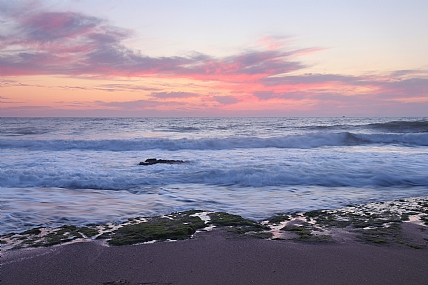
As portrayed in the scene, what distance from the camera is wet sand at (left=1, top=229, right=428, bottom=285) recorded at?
308 centimetres

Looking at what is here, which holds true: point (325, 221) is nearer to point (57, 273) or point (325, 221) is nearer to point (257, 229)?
point (257, 229)

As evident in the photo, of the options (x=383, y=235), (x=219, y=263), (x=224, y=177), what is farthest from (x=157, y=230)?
(x=224, y=177)

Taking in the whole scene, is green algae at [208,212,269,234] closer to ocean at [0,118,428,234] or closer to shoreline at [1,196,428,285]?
shoreline at [1,196,428,285]

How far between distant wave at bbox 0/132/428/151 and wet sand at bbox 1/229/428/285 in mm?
15192

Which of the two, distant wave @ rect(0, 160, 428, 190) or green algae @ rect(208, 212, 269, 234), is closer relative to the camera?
green algae @ rect(208, 212, 269, 234)

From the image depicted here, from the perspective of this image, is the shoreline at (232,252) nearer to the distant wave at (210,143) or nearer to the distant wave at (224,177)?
the distant wave at (224,177)

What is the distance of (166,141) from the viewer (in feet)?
68.7

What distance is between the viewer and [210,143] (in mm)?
20781

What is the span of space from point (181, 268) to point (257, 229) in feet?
5.03

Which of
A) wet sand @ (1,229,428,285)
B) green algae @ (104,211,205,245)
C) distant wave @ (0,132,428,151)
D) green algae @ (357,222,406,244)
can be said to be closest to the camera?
wet sand @ (1,229,428,285)

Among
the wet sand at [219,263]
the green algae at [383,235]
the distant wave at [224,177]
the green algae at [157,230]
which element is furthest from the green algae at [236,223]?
the distant wave at [224,177]

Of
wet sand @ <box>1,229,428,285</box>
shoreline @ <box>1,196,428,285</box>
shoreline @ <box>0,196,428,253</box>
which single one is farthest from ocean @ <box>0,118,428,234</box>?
wet sand @ <box>1,229,428,285</box>

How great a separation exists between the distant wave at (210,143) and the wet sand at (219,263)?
49.8 ft

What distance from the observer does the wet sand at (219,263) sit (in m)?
3.08
